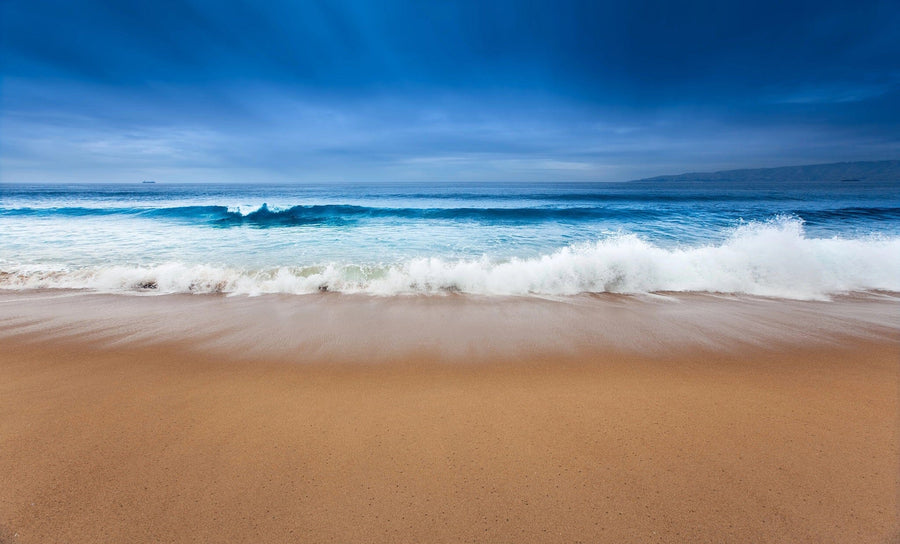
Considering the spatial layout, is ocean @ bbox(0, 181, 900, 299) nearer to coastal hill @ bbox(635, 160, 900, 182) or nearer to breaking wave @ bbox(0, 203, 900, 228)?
breaking wave @ bbox(0, 203, 900, 228)

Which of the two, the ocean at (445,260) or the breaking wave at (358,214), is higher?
the breaking wave at (358,214)

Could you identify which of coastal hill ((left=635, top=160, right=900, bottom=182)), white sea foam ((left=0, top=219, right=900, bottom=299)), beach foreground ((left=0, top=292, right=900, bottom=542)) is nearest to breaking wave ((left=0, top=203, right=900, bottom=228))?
white sea foam ((left=0, top=219, right=900, bottom=299))

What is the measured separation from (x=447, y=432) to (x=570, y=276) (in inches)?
173

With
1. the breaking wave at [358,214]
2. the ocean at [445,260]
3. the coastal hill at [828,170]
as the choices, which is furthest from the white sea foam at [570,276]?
the coastal hill at [828,170]

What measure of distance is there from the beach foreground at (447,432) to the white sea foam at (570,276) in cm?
162

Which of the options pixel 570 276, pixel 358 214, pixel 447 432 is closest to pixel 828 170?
pixel 358 214

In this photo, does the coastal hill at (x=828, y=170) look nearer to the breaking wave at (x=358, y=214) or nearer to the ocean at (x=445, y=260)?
the breaking wave at (x=358, y=214)

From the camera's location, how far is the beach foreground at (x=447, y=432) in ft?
5.63

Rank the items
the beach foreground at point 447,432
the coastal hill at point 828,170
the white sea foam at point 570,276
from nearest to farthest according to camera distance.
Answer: the beach foreground at point 447,432
the white sea foam at point 570,276
the coastal hill at point 828,170

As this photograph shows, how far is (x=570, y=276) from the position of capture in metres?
6.11

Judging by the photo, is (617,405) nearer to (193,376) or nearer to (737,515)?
(737,515)

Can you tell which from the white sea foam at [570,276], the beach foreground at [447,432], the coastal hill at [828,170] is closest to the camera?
the beach foreground at [447,432]

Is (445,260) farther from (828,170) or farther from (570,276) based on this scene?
(828,170)

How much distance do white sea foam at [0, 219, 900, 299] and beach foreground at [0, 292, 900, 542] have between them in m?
1.62
